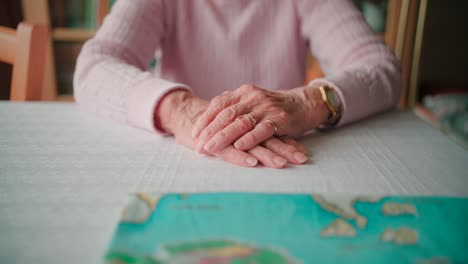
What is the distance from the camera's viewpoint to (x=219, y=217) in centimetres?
42

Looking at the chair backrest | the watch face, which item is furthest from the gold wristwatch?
the chair backrest

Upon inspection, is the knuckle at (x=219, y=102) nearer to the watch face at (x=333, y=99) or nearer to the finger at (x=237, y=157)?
the finger at (x=237, y=157)

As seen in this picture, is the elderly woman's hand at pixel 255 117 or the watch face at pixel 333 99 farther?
the watch face at pixel 333 99

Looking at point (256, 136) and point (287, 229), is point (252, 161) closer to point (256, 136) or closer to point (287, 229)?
point (256, 136)

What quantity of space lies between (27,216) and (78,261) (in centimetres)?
12

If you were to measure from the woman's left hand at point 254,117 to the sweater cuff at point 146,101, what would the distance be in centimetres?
10

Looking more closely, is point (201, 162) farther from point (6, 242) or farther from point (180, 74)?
point (180, 74)

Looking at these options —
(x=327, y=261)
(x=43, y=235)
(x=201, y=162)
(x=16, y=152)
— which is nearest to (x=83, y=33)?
(x=16, y=152)

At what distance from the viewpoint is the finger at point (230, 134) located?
60 cm

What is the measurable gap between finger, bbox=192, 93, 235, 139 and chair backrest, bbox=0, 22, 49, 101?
19.4 inches

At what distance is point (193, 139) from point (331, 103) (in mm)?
287

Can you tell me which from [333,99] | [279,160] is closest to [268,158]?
[279,160]

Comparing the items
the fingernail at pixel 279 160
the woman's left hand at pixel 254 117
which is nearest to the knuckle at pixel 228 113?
the woman's left hand at pixel 254 117

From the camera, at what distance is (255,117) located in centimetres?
65
